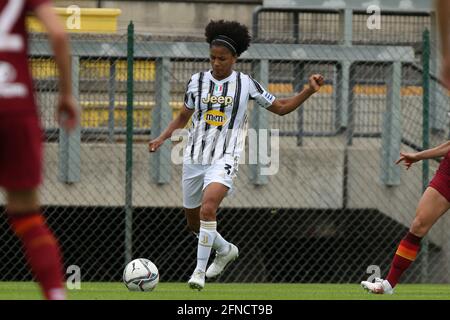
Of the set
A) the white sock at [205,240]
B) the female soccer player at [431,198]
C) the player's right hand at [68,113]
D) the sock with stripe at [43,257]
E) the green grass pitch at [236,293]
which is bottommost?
the green grass pitch at [236,293]

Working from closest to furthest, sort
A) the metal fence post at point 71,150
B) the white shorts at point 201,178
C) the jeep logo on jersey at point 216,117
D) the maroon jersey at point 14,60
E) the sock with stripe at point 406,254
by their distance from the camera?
the maroon jersey at point 14,60 < the sock with stripe at point 406,254 < the white shorts at point 201,178 < the jeep logo on jersey at point 216,117 < the metal fence post at point 71,150

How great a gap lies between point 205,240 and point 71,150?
3.33 metres

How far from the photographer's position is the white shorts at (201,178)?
A: 10453 mm

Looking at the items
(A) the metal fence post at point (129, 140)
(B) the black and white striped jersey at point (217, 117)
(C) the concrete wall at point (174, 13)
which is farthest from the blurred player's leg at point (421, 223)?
(C) the concrete wall at point (174, 13)

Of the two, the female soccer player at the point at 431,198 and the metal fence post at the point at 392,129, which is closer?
the female soccer player at the point at 431,198

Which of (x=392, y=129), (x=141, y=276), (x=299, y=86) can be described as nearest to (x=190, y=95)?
(x=141, y=276)

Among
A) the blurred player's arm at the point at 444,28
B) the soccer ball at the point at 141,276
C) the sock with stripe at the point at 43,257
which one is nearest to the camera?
the blurred player's arm at the point at 444,28

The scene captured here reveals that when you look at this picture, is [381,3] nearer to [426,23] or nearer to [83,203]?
[426,23]

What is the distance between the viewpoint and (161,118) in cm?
1338

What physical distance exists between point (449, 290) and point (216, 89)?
3114 mm

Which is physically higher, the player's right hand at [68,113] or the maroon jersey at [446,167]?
the player's right hand at [68,113]

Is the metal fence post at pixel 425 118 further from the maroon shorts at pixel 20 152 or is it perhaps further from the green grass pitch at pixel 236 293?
the maroon shorts at pixel 20 152

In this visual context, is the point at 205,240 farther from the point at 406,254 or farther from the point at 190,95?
the point at 406,254
